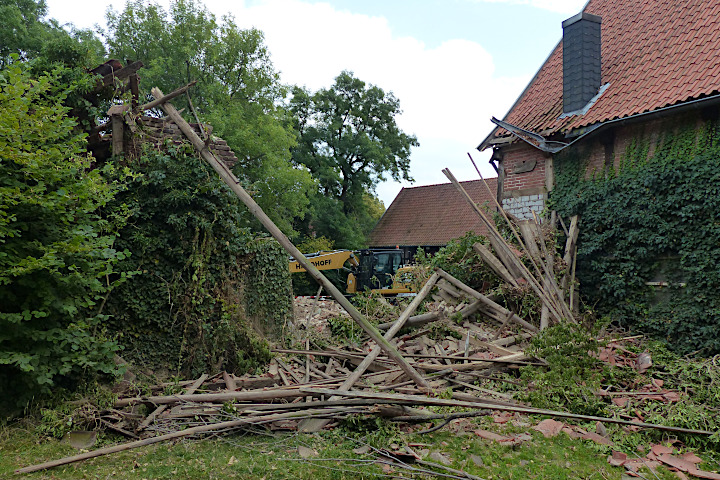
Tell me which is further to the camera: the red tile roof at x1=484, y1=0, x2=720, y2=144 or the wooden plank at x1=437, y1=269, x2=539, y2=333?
the red tile roof at x1=484, y1=0, x2=720, y2=144

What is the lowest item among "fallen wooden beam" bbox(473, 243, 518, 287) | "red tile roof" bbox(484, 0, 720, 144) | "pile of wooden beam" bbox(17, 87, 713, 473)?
"pile of wooden beam" bbox(17, 87, 713, 473)

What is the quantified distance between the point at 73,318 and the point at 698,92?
440 inches

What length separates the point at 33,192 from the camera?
6.32m

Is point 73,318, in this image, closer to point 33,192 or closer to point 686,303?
point 33,192

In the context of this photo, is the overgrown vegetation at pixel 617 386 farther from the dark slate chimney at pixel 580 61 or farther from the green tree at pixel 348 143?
the green tree at pixel 348 143

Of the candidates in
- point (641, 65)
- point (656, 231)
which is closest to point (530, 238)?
point (656, 231)

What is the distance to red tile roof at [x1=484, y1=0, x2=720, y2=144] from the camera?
10.5 m

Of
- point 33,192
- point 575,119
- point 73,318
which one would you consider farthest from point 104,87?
point 575,119

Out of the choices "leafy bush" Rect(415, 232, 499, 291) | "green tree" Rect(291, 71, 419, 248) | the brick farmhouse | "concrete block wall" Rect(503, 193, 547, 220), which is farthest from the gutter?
Answer: "green tree" Rect(291, 71, 419, 248)

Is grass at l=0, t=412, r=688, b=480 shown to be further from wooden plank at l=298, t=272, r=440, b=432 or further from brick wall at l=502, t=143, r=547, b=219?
brick wall at l=502, t=143, r=547, b=219

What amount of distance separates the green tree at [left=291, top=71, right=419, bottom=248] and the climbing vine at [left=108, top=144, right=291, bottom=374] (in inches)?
869

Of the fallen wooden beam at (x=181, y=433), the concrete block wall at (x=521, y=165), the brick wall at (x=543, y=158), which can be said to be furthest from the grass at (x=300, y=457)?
the concrete block wall at (x=521, y=165)

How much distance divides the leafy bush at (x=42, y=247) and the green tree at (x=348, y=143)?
24.1m

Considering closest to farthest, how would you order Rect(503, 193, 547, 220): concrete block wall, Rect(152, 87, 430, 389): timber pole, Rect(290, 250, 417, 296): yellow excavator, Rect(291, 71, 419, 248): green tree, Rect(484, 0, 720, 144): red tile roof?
1. Rect(152, 87, 430, 389): timber pole
2. Rect(484, 0, 720, 144): red tile roof
3. Rect(503, 193, 547, 220): concrete block wall
4. Rect(290, 250, 417, 296): yellow excavator
5. Rect(291, 71, 419, 248): green tree
